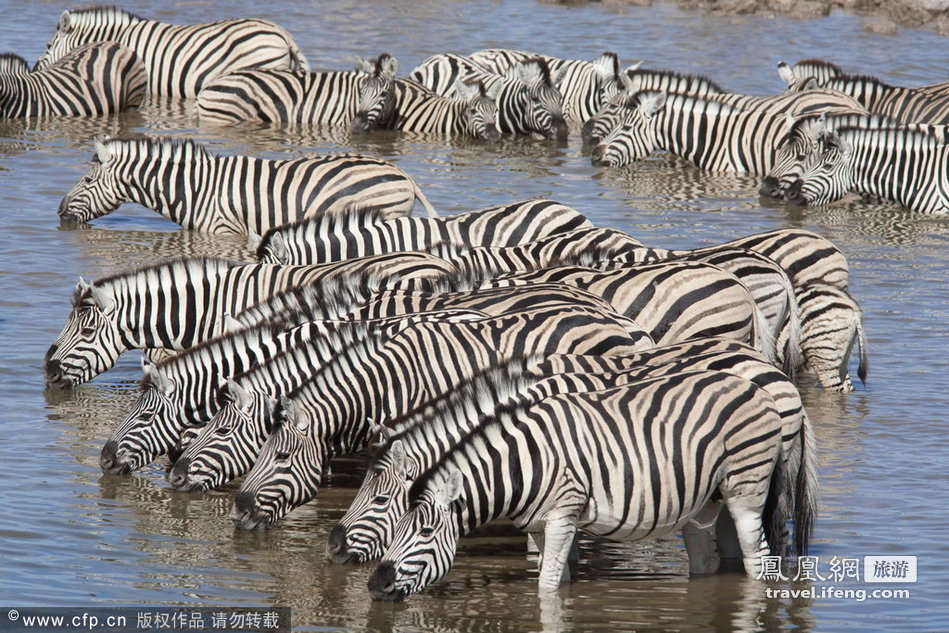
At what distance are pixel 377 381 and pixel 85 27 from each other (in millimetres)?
15199

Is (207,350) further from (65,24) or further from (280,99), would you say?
(65,24)

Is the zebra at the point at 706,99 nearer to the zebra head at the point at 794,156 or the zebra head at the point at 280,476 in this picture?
the zebra head at the point at 794,156

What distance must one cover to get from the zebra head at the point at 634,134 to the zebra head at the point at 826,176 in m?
2.34

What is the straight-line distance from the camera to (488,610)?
733 cm

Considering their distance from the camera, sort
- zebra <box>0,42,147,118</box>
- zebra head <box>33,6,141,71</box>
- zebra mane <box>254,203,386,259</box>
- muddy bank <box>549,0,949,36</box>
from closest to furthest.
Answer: zebra mane <box>254,203,386,259</box> → zebra <box>0,42,147,118</box> → zebra head <box>33,6,141,71</box> → muddy bank <box>549,0,949,36</box>

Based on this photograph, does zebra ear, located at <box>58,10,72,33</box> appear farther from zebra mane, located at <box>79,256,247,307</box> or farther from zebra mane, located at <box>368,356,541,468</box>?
zebra mane, located at <box>368,356,541,468</box>

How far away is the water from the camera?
739cm

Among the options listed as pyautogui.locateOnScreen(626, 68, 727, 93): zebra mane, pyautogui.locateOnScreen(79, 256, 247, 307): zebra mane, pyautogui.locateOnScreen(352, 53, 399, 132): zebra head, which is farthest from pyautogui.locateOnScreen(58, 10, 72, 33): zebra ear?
pyautogui.locateOnScreen(79, 256, 247, 307): zebra mane

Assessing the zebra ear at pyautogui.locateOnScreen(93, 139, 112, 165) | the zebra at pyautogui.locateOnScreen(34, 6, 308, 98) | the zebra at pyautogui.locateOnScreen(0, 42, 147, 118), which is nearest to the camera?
the zebra ear at pyautogui.locateOnScreen(93, 139, 112, 165)

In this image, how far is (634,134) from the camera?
1870 centimetres

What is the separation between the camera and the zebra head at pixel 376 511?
7195mm

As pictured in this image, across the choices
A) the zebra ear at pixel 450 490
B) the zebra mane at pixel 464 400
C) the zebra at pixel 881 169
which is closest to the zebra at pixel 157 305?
the zebra mane at pixel 464 400

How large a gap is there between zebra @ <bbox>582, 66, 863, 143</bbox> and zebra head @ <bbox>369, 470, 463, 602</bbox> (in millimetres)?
12581

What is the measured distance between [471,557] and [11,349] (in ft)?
15.8
